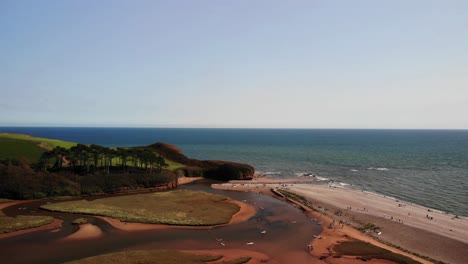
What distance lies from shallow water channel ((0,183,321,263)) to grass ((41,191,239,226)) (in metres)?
3.05

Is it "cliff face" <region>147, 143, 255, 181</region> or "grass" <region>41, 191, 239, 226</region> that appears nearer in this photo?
"grass" <region>41, 191, 239, 226</region>

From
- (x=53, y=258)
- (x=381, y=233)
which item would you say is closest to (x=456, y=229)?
(x=381, y=233)

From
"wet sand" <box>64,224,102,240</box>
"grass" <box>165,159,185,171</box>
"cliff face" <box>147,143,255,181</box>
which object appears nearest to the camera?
"wet sand" <box>64,224,102,240</box>

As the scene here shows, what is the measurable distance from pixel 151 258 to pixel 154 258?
387 mm

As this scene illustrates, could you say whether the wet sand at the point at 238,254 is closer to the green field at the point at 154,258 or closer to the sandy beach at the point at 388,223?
the green field at the point at 154,258

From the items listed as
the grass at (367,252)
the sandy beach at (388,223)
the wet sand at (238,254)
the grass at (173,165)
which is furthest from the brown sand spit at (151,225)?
the grass at (173,165)

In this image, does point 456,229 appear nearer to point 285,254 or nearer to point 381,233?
point 381,233

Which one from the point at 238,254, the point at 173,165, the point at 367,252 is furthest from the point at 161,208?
the point at 173,165

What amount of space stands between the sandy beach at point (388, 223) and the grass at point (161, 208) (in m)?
19.0

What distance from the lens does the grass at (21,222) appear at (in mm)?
50969

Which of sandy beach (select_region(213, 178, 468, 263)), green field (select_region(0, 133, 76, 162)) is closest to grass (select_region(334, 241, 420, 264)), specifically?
sandy beach (select_region(213, 178, 468, 263))

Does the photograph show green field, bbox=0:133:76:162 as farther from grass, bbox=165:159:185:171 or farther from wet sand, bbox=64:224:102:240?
wet sand, bbox=64:224:102:240

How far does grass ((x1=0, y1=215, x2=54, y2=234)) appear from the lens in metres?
51.0

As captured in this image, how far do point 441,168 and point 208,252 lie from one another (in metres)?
116
